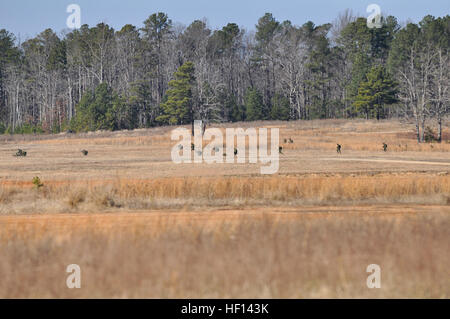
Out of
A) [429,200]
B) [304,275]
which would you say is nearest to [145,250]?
[304,275]

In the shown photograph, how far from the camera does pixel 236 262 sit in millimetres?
9047

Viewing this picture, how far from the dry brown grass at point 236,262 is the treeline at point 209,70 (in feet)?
204

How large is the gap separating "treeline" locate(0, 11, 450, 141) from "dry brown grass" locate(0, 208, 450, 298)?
6224 cm

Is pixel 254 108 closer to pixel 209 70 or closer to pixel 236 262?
pixel 209 70

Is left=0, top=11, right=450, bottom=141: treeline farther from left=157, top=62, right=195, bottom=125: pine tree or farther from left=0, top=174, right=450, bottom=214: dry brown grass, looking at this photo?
left=0, top=174, right=450, bottom=214: dry brown grass
